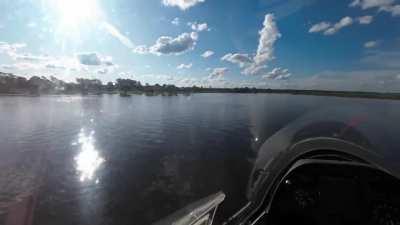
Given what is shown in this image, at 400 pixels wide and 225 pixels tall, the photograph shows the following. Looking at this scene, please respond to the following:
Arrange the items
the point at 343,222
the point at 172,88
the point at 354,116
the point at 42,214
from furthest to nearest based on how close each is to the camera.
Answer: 1. the point at 172,88
2. the point at 42,214
3. the point at 354,116
4. the point at 343,222

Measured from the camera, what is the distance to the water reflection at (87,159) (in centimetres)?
875

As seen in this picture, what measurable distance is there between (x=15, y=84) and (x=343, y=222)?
103 m

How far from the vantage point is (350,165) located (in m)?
2.47

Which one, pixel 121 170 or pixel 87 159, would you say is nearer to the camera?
pixel 121 170

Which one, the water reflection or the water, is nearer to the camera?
the water

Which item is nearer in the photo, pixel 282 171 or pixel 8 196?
pixel 282 171

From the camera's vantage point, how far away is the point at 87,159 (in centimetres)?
1054

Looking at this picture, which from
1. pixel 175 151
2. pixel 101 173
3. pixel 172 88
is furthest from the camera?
pixel 172 88

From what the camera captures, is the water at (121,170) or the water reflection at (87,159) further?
the water reflection at (87,159)

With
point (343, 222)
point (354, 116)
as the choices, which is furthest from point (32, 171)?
point (354, 116)

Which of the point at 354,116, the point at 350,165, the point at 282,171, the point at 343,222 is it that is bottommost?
the point at 343,222

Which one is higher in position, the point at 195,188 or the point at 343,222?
the point at 343,222

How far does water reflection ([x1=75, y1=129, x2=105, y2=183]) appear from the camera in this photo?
8750mm

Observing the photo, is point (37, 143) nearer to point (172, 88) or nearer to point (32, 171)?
point (32, 171)
